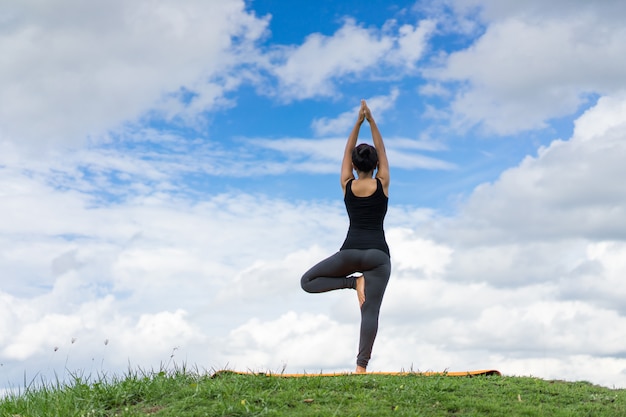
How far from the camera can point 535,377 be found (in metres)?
11.0

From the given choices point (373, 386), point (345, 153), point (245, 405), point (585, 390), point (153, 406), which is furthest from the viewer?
point (345, 153)

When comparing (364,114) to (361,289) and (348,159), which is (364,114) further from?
(361,289)

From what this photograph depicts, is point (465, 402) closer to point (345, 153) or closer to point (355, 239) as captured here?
point (355, 239)

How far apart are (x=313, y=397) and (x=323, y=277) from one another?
273 cm

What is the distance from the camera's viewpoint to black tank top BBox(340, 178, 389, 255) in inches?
417

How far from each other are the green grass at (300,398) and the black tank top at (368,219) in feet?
6.50

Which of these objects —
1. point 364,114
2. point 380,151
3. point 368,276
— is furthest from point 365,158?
point 368,276

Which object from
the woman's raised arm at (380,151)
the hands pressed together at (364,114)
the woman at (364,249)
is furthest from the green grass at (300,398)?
the hands pressed together at (364,114)

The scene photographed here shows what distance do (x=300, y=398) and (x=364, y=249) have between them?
2.82 meters

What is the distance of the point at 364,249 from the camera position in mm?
10500

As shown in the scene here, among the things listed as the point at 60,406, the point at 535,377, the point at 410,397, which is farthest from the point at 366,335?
the point at 60,406

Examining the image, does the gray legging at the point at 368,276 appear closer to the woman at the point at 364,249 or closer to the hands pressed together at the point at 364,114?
the woman at the point at 364,249

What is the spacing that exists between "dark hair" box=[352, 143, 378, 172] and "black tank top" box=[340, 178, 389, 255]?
0.26 metres

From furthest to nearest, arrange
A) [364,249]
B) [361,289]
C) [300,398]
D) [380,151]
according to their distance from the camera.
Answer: [380,151]
[361,289]
[364,249]
[300,398]
